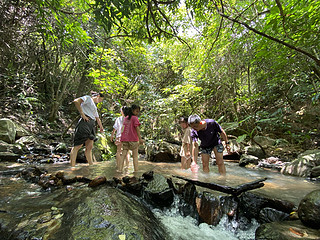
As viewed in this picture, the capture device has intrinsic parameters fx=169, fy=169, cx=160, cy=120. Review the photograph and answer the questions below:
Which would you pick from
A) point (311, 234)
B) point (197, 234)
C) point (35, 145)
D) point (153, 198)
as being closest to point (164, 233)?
point (197, 234)

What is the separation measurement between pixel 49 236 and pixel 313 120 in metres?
11.6

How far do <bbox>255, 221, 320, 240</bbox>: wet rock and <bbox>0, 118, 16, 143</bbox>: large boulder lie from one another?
9.07 meters

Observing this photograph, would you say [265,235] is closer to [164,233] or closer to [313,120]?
[164,233]

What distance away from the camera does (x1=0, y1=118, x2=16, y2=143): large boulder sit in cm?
699

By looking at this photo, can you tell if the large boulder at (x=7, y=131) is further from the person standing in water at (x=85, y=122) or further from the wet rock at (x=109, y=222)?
the wet rock at (x=109, y=222)

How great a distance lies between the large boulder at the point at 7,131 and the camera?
6.99 meters

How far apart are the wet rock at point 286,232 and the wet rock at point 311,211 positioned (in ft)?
0.25

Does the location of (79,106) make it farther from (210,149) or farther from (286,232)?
(286,232)

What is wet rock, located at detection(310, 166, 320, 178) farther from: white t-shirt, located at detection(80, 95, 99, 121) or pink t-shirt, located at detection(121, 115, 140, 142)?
white t-shirt, located at detection(80, 95, 99, 121)

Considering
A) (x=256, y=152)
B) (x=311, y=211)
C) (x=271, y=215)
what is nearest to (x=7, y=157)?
(x=271, y=215)

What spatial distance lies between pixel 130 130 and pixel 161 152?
131 inches

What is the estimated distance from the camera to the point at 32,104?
11.2 m

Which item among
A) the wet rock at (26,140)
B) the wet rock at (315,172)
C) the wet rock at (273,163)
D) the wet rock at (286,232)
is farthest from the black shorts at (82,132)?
the wet rock at (273,163)

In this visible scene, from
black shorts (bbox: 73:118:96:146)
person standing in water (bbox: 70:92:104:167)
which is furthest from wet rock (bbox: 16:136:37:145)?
black shorts (bbox: 73:118:96:146)
